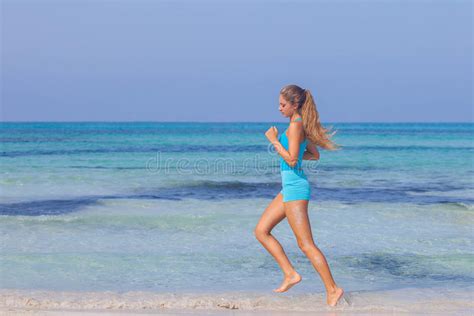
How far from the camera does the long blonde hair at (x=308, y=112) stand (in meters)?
4.96

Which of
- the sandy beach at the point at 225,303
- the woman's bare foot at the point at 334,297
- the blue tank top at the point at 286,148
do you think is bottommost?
the sandy beach at the point at 225,303

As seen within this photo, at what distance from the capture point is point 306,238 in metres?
5.05

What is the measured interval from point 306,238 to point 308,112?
99 cm

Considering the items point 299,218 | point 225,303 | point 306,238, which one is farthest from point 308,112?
point 225,303

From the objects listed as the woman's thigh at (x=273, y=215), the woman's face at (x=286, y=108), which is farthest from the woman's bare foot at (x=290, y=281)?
the woman's face at (x=286, y=108)

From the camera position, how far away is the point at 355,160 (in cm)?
2458

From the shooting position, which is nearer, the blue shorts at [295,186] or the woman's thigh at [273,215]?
the blue shorts at [295,186]

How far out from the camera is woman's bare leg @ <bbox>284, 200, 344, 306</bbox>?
16.4ft

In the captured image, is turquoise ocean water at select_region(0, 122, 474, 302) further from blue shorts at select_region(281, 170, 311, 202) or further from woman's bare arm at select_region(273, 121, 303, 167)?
woman's bare arm at select_region(273, 121, 303, 167)
